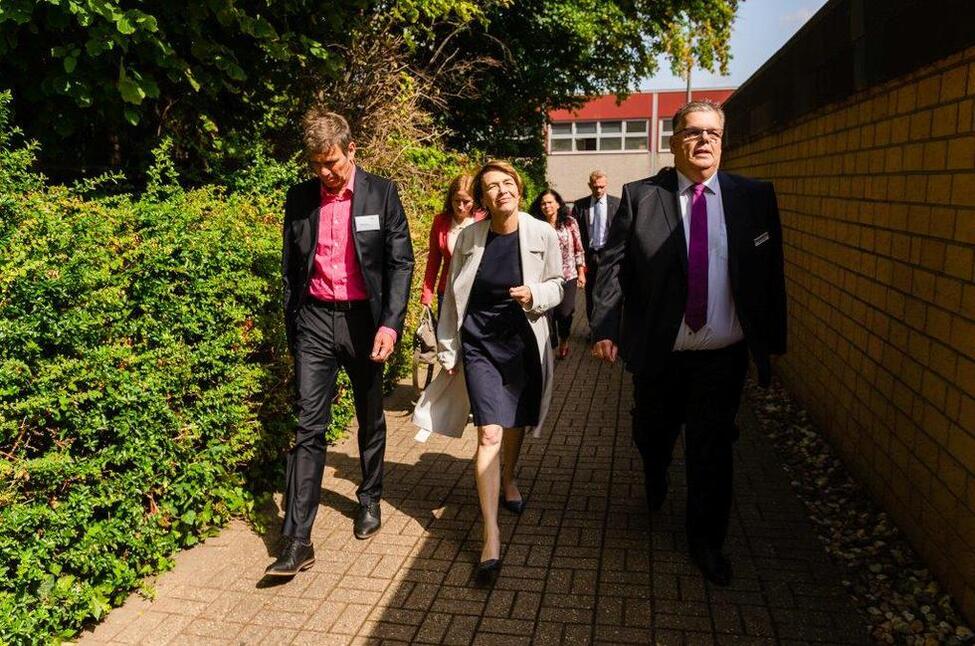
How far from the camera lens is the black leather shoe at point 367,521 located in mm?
4348

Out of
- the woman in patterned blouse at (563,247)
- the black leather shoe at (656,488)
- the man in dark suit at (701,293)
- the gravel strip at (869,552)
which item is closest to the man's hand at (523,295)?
the man in dark suit at (701,293)

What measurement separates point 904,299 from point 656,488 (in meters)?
1.58

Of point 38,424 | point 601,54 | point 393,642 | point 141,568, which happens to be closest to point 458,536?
point 393,642

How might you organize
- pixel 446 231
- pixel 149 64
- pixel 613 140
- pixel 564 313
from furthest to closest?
pixel 613 140
pixel 564 313
pixel 149 64
pixel 446 231

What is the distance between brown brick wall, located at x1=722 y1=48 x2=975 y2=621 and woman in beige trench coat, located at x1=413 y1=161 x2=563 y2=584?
1734mm

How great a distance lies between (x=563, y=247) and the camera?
8688mm

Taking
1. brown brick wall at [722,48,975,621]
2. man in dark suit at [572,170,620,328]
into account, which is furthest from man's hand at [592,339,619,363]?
man in dark suit at [572,170,620,328]

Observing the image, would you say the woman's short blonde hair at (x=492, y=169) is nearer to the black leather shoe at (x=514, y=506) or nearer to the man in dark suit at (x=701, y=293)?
the man in dark suit at (x=701, y=293)

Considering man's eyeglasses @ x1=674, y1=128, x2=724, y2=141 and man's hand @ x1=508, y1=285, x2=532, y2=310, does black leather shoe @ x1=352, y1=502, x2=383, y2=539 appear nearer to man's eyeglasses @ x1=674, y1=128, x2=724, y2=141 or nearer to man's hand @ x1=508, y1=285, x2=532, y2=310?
man's hand @ x1=508, y1=285, x2=532, y2=310

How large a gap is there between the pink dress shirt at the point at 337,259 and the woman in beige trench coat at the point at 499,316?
0.40 m

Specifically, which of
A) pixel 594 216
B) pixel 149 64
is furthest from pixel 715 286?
pixel 594 216

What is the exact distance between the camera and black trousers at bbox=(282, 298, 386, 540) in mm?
3973

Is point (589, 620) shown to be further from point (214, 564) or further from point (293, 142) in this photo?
point (293, 142)

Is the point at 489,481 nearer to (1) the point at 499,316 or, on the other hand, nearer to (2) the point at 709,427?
(1) the point at 499,316
